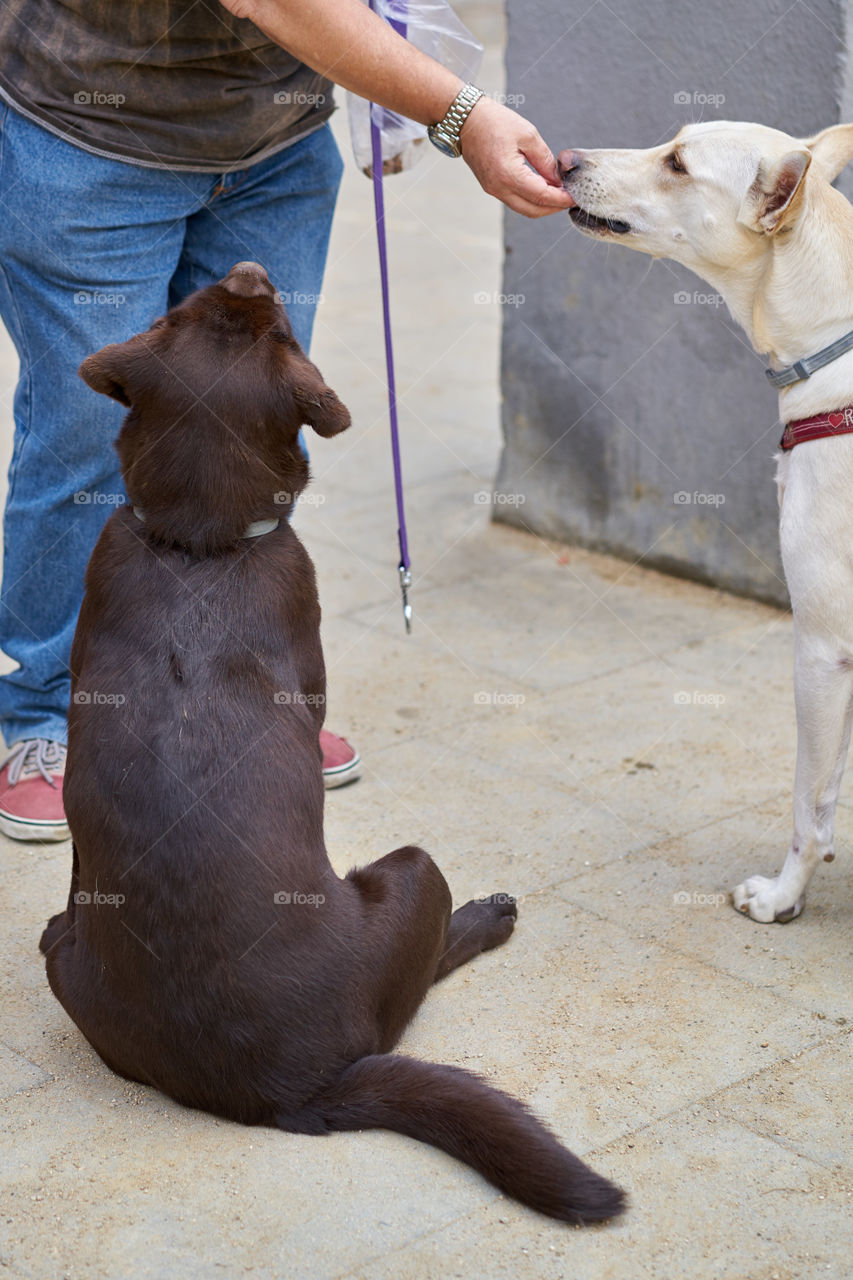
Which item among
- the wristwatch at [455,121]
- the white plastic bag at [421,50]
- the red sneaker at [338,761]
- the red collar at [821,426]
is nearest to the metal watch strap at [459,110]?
the wristwatch at [455,121]

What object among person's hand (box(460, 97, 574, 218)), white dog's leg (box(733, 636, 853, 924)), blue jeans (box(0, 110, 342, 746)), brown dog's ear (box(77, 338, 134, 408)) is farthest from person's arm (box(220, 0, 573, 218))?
white dog's leg (box(733, 636, 853, 924))

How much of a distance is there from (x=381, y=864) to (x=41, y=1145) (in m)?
0.73

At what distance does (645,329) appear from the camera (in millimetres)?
4637

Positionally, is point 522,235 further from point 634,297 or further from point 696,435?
point 696,435

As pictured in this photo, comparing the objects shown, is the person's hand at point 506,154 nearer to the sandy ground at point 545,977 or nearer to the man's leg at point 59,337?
the man's leg at point 59,337

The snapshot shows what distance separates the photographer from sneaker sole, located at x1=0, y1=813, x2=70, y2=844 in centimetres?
329

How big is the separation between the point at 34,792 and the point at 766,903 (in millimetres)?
1679

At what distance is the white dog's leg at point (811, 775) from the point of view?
282 cm

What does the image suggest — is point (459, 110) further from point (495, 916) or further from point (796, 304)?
point (495, 916)

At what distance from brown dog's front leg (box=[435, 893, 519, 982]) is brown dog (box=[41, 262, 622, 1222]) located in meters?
0.34

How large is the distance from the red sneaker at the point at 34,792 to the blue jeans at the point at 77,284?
0.14ft

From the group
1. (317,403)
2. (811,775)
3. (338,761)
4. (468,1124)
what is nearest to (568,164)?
(317,403)

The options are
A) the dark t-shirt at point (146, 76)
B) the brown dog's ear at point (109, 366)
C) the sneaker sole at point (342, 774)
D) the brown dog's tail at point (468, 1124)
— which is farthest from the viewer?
the sneaker sole at point (342, 774)

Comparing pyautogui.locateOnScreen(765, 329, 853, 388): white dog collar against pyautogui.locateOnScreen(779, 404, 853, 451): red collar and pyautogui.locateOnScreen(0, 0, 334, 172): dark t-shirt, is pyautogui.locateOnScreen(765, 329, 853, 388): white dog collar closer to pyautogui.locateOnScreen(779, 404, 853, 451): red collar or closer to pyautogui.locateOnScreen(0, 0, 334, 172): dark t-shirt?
pyautogui.locateOnScreen(779, 404, 853, 451): red collar
